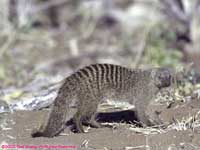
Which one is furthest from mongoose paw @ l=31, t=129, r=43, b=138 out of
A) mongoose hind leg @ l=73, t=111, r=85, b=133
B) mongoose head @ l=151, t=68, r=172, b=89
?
mongoose head @ l=151, t=68, r=172, b=89

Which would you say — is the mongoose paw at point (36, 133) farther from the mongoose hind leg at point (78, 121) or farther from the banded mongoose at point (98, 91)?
the mongoose hind leg at point (78, 121)

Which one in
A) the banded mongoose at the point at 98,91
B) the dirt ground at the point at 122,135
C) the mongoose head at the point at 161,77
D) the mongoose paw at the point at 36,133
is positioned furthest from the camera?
the mongoose head at the point at 161,77

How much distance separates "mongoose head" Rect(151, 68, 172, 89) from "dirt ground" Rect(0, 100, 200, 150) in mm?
260

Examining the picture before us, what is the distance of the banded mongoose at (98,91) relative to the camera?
5336 millimetres

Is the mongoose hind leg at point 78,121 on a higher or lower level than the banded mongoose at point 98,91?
lower

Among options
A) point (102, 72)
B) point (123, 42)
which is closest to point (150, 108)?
point (102, 72)

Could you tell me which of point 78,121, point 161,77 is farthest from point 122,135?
point 161,77

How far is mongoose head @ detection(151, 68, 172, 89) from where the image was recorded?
5.65m

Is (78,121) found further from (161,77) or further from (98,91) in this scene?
(161,77)

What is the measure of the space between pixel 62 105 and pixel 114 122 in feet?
1.84

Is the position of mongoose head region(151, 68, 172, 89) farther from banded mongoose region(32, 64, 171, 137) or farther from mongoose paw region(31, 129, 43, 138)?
mongoose paw region(31, 129, 43, 138)

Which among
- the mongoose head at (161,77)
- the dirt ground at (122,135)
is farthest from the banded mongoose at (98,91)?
the dirt ground at (122,135)

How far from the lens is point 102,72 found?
217 inches

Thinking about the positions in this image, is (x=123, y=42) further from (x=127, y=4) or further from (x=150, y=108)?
(x=150, y=108)
